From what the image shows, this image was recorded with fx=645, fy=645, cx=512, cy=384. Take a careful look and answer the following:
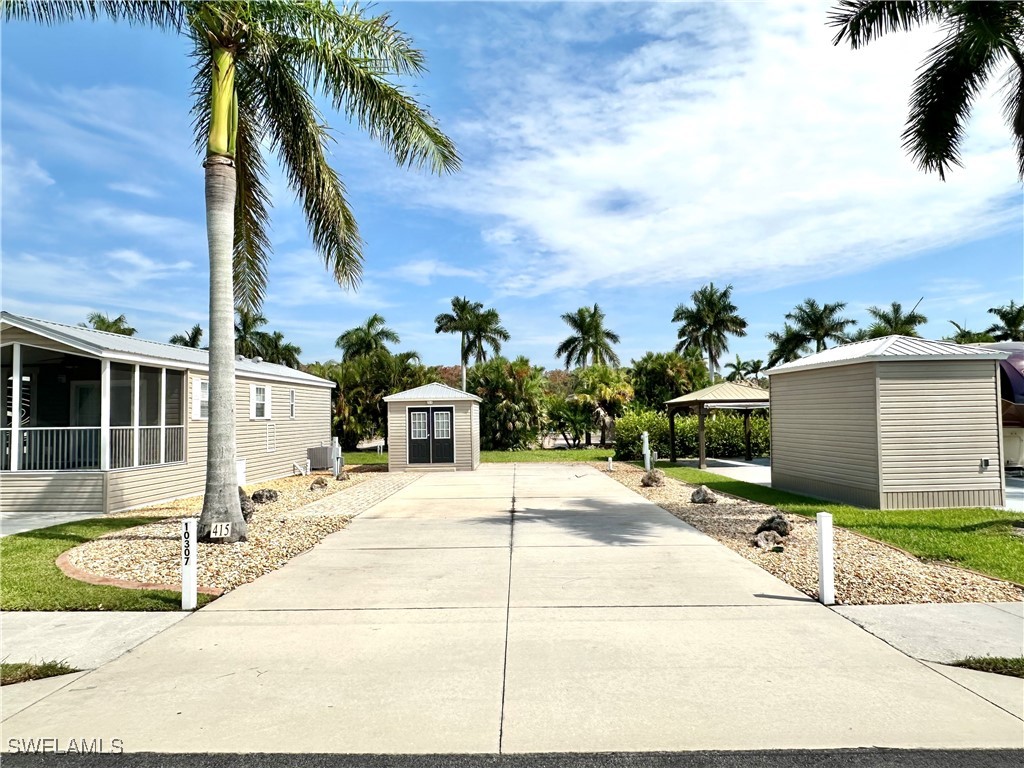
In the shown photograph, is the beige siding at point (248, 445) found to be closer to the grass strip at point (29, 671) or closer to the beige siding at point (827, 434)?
the grass strip at point (29, 671)

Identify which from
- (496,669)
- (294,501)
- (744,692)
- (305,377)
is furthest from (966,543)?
(305,377)

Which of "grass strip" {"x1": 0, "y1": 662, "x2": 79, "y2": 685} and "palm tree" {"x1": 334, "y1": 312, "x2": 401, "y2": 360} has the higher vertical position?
"palm tree" {"x1": 334, "y1": 312, "x2": 401, "y2": 360}

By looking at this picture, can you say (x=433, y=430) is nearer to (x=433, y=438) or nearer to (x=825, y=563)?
(x=433, y=438)

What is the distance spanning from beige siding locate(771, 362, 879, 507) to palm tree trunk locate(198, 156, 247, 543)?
10894 millimetres

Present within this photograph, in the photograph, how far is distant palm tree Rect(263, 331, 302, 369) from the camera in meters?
50.3

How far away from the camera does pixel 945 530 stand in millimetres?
9703

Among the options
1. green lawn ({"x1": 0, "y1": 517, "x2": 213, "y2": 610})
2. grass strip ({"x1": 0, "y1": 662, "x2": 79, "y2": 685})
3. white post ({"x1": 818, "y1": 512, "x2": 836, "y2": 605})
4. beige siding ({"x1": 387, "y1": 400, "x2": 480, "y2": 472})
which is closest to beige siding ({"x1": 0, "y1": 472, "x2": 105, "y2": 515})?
green lawn ({"x1": 0, "y1": 517, "x2": 213, "y2": 610})

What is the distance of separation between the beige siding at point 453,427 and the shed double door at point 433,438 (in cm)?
15

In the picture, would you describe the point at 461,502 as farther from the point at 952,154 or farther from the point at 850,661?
the point at 952,154

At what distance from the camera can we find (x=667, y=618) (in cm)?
576

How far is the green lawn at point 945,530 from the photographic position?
7798 mm

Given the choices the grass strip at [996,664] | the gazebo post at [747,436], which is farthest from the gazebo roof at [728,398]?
the grass strip at [996,664]

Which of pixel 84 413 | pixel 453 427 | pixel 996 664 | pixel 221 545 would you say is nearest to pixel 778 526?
pixel 996 664

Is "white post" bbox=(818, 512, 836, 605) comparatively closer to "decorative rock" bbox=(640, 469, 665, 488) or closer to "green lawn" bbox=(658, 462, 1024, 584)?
"green lawn" bbox=(658, 462, 1024, 584)
